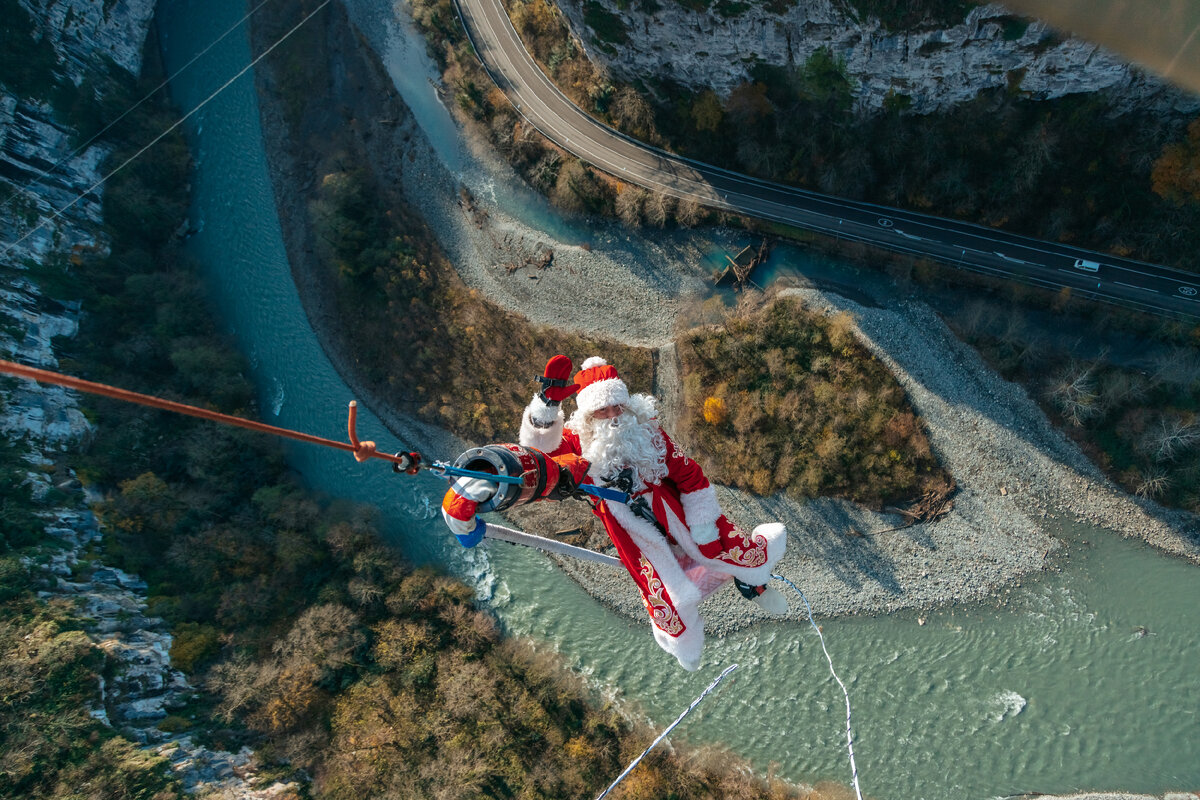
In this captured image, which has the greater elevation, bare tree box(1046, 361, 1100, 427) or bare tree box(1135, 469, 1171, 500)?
bare tree box(1046, 361, 1100, 427)

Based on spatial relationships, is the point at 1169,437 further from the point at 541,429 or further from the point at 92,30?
the point at 92,30

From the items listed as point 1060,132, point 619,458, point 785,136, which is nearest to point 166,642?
point 619,458

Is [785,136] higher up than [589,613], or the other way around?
[785,136]

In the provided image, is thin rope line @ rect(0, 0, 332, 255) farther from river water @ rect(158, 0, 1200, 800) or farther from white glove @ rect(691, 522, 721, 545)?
white glove @ rect(691, 522, 721, 545)

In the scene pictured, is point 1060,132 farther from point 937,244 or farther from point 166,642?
point 166,642

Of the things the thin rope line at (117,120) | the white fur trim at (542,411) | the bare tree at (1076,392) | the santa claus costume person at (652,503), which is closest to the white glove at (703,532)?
the santa claus costume person at (652,503)

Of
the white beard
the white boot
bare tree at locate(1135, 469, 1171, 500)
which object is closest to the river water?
bare tree at locate(1135, 469, 1171, 500)
